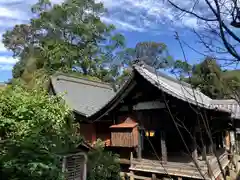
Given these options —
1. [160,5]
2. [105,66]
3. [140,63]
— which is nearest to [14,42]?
[105,66]

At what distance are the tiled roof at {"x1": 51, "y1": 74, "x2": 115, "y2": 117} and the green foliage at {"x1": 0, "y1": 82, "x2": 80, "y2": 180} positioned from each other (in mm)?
4409

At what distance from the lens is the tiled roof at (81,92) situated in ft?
46.1

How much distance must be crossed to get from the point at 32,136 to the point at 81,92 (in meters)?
10.8

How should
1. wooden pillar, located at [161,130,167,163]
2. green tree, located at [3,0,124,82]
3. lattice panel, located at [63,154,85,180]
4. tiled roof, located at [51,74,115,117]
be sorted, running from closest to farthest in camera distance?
1. lattice panel, located at [63,154,85,180]
2. wooden pillar, located at [161,130,167,163]
3. tiled roof, located at [51,74,115,117]
4. green tree, located at [3,0,124,82]

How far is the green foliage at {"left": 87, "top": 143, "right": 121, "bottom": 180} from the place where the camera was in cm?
822

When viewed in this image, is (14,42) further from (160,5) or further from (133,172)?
(160,5)

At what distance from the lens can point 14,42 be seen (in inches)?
1063

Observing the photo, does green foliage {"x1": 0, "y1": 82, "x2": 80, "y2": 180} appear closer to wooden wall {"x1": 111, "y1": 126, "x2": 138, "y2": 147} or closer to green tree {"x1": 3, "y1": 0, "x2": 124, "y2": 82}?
wooden wall {"x1": 111, "y1": 126, "x2": 138, "y2": 147}

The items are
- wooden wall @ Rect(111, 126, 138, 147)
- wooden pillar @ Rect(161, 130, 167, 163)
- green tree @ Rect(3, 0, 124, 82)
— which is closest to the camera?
wooden pillar @ Rect(161, 130, 167, 163)

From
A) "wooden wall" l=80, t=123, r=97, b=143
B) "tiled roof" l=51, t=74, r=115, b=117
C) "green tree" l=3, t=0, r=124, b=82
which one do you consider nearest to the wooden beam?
"wooden wall" l=80, t=123, r=97, b=143

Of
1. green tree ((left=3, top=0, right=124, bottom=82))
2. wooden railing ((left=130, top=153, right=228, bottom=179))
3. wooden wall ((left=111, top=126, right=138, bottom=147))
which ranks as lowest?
wooden railing ((left=130, top=153, right=228, bottom=179))

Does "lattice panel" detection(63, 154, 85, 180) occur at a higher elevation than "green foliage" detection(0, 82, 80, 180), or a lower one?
lower

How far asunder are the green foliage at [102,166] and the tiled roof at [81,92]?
3713 mm

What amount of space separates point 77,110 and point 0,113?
5797 millimetres
